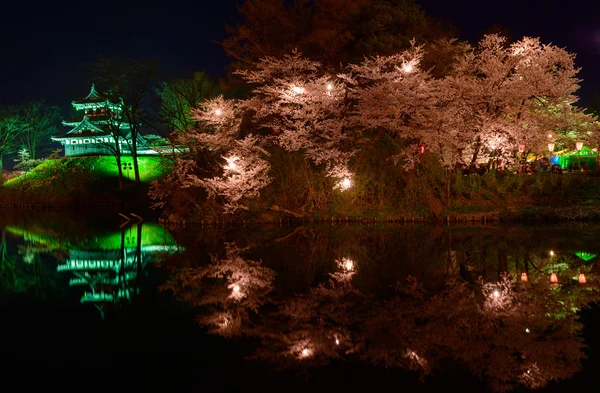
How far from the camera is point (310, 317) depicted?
7.52 meters

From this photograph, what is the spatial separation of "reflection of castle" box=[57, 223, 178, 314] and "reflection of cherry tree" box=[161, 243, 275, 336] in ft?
3.49

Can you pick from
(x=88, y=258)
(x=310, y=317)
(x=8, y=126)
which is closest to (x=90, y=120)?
(x=8, y=126)

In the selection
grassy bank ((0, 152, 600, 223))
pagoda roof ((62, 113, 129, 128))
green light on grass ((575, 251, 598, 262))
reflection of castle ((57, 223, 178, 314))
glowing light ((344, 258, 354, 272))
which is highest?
pagoda roof ((62, 113, 129, 128))

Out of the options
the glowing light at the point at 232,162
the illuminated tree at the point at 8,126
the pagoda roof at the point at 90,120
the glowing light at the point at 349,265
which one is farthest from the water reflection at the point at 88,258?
the illuminated tree at the point at 8,126

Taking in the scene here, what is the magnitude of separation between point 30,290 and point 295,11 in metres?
20.9

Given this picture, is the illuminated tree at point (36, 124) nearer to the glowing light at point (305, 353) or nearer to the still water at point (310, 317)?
the still water at point (310, 317)

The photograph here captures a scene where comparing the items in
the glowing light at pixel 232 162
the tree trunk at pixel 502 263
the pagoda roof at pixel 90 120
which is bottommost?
the tree trunk at pixel 502 263

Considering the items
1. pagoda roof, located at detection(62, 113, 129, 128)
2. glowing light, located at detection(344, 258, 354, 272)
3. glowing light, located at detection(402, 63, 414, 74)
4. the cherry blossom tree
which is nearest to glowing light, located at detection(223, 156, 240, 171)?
the cherry blossom tree

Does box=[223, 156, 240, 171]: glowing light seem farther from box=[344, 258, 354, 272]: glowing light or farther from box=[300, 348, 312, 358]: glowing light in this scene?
box=[300, 348, 312, 358]: glowing light

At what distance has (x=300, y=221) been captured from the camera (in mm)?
22266

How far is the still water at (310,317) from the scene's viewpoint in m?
5.49

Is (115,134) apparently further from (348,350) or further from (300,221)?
(348,350)

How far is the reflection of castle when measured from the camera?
988 centimetres

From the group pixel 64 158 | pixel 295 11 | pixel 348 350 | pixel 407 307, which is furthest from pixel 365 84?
pixel 64 158
